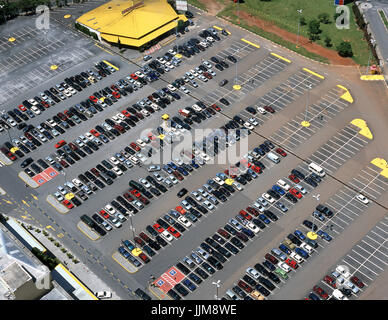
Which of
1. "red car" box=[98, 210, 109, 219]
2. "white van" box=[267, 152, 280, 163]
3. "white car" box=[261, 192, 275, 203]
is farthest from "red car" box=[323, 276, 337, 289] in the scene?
"red car" box=[98, 210, 109, 219]

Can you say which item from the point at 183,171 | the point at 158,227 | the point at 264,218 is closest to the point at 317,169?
the point at 264,218

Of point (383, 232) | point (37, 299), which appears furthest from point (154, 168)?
point (383, 232)

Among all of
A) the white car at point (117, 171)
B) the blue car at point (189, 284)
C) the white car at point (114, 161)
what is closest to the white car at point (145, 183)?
the white car at point (117, 171)

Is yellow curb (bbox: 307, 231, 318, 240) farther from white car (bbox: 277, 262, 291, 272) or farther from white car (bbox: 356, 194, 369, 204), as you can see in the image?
white car (bbox: 356, 194, 369, 204)

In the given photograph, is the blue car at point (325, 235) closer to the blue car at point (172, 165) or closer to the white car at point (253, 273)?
the white car at point (253, 273)

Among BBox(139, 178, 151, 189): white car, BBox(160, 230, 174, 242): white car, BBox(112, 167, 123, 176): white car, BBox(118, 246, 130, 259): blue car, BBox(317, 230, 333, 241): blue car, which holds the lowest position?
BBox(118, 246, 130, 259): blue car

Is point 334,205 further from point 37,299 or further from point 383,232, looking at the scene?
point 37,299
